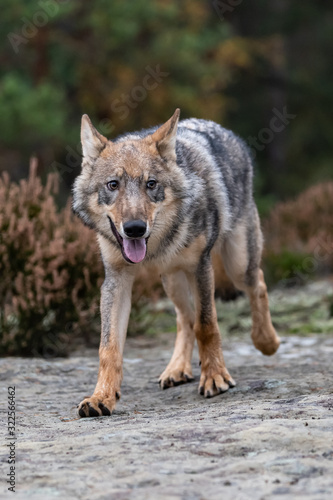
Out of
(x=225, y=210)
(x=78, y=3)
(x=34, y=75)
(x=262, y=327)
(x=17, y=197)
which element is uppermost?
(x=78, y=3)

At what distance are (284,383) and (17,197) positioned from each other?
351 cm

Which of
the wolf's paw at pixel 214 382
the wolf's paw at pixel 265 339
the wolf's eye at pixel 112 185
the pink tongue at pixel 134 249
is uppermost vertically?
the wolf's eye at pixel 112 185

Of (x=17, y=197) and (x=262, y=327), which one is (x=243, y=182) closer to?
(x=262, y=327)

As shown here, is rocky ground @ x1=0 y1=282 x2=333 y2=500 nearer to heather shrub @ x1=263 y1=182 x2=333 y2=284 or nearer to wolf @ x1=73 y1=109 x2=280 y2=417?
wolf @ x1=73 y1=109 x2=280 y2=417

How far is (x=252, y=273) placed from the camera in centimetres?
638

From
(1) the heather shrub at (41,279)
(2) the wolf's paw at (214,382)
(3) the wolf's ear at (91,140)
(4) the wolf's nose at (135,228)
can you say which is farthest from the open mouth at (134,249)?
(1) the heather shrub at (41,279)

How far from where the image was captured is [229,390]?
516 centimetres

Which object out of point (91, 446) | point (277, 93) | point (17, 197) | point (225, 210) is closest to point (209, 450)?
point (91, 446)

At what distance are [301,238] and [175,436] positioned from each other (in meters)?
9.10

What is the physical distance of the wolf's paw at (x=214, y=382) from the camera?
5118mm

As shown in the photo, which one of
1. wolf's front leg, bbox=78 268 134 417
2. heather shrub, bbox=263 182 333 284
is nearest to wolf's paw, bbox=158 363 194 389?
wolf's front leg, bbox=78 268 134 417

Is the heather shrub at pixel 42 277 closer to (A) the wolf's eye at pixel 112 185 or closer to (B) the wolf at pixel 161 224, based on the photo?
(B) the wolf at pixel 161 224

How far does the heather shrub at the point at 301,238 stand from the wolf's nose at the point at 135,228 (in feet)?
20.0

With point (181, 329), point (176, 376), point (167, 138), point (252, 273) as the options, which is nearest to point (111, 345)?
point (176, 376)
